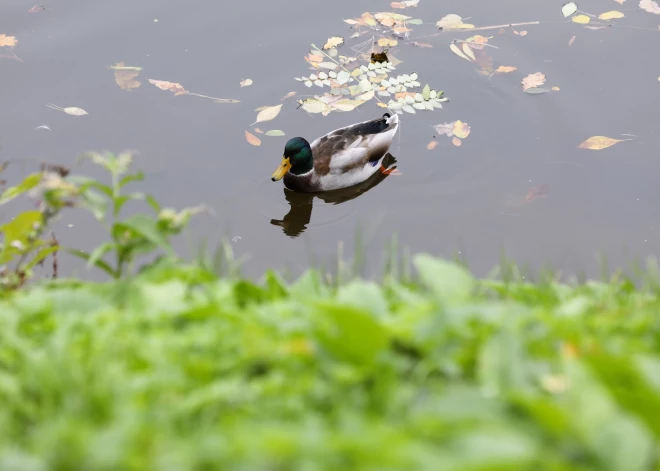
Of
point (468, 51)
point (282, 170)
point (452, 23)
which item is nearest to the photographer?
point (282, 170)

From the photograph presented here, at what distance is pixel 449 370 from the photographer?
211 centimetres

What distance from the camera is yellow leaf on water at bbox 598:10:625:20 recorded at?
338 inches

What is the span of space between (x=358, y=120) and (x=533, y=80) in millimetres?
1788

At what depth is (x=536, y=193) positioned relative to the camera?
Answer: 22.2 feet

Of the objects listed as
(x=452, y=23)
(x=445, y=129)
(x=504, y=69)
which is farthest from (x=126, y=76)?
(x=504, y=69)

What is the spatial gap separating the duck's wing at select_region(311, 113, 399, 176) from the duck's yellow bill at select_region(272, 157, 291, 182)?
0.29 metres

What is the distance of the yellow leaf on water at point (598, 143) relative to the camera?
7188mm

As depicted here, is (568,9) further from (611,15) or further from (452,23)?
(452,23)

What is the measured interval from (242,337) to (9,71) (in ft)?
21.5

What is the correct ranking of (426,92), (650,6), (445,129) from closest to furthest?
(445,129) → (426,92) → (650,6)

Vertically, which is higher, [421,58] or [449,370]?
[449,370]

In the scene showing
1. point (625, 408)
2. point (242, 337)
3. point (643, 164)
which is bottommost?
point (643, 164)

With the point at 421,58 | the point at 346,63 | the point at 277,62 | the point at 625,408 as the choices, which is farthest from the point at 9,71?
the point at 625,408

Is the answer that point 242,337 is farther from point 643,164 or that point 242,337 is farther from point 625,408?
point 643,164
